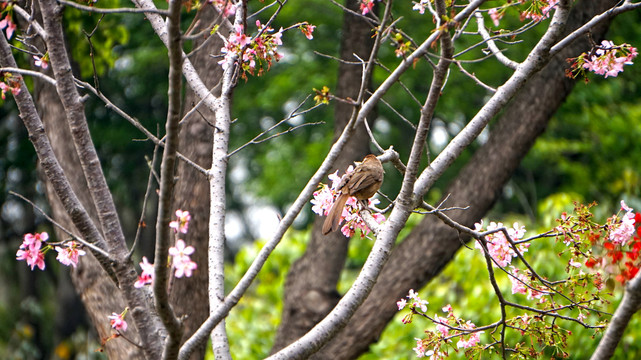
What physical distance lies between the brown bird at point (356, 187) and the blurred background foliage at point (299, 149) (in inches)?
80.4

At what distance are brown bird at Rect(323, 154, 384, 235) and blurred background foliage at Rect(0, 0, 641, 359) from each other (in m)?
2.04

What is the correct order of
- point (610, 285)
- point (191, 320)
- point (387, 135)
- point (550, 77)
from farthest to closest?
point (387, 135) < point (550, 77) < point (191, 320) < point (610, 285)

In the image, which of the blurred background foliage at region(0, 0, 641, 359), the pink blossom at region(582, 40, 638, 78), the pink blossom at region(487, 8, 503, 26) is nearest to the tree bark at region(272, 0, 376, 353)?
the blurred background foliage at region(0, 0, 641, 359)

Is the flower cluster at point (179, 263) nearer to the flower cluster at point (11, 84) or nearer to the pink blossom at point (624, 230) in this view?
the flower cluster at point (11, 84)

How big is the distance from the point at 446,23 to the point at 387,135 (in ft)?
24.4

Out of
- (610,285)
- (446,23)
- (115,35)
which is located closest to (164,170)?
(446,23)

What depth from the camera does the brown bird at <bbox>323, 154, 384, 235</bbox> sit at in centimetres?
312

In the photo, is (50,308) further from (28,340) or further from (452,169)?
(452,169)

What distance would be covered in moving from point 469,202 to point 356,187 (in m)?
1.52

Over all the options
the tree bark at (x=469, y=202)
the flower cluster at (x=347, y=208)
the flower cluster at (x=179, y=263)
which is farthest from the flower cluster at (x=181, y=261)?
the tree bark at (x=469, y=202)

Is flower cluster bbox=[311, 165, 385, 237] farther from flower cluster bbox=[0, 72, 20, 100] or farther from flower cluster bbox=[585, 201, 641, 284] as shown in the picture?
flower cluster bbox=[0, 72, 20, 100]

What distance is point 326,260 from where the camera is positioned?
4871 millimetres

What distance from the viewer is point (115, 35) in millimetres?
5168

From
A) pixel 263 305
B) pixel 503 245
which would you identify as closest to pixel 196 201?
pixel 503 245
